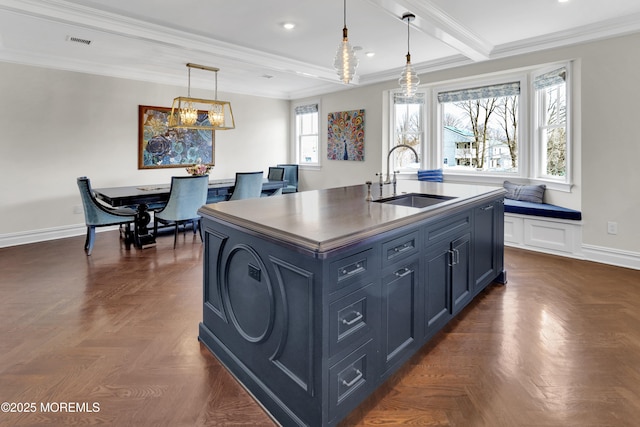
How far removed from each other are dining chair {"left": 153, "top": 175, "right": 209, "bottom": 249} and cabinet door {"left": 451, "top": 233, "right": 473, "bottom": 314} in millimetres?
3222

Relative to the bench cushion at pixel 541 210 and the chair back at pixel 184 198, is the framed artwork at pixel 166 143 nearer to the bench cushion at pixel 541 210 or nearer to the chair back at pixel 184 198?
the chair back at pixel 184 198

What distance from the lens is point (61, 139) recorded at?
5137 mm

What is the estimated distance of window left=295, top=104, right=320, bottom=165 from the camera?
299 inches

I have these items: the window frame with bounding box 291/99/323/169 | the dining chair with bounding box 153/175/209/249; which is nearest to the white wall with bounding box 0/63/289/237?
the dining chair with bounding box 153/175/209/249

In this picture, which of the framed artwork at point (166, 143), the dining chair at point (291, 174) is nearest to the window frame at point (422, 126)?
the dining chair at point (291, 174)

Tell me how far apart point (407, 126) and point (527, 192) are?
220 cm

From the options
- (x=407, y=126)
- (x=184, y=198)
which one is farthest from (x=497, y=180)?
(x=184, y=198)

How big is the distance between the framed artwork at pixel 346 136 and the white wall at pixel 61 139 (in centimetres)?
277

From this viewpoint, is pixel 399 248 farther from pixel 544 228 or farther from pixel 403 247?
pixel 544 228

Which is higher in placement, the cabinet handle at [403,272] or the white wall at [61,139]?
the white wall at [61,139]

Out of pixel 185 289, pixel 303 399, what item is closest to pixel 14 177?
pixel 185 289

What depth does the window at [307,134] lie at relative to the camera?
7.59 meters

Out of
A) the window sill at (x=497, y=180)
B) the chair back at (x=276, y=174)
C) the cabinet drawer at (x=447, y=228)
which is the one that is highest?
the chair back at (x=276, y=174)

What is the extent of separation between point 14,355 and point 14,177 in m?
3.66
